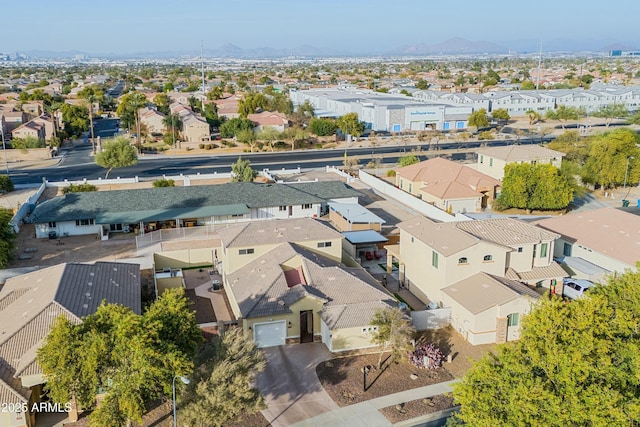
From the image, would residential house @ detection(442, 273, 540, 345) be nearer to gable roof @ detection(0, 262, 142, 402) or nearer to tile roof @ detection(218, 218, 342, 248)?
tile roof @ detection(218, 218, 342, 248)

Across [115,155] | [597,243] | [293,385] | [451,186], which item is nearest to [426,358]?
[293,385]

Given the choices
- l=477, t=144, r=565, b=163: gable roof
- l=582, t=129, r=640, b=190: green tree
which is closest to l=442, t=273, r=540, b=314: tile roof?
l=477, t=144, r=565, b=163: gable roof

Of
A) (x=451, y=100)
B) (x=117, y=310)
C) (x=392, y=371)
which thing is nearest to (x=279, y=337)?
(x=392, y=371)

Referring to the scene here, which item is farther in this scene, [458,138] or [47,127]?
[458,138]

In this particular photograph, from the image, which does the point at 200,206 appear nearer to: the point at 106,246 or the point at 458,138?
the point at 106,246

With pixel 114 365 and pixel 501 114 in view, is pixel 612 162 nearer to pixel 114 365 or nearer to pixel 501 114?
pixel 114 365

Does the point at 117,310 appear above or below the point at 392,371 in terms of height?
above
